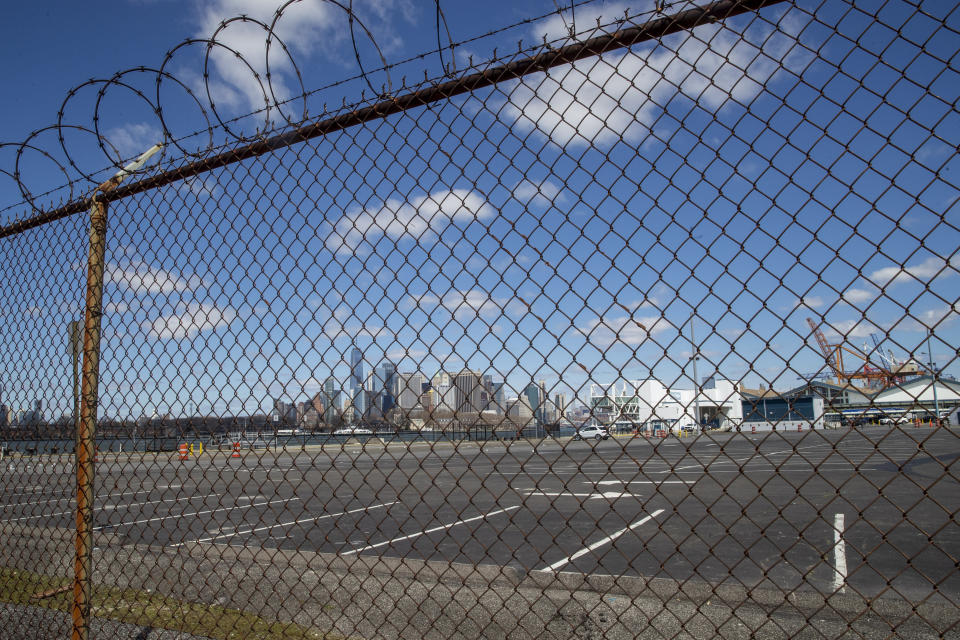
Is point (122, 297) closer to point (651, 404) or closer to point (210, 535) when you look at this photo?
point (651, 404)

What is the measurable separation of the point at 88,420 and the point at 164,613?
1.46 metres

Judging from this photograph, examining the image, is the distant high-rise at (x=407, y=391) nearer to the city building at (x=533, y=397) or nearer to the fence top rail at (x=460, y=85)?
the city building at (x=533, y=397)

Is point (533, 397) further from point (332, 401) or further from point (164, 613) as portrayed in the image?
point (164, 613)

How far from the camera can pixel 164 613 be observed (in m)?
3.96

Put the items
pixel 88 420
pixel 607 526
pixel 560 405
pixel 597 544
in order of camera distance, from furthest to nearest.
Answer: pixel 607 526 → pixel 597 544 → pixel 88 420 → pixel 560 405

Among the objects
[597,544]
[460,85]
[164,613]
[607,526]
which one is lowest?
[607,526]

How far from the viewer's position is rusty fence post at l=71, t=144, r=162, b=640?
10.6 ft

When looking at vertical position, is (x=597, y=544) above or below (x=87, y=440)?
below

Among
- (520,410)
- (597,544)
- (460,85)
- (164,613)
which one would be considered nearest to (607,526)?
(597,544)

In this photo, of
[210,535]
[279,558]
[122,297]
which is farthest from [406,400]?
[210,535]

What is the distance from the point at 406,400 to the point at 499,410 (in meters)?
0.42

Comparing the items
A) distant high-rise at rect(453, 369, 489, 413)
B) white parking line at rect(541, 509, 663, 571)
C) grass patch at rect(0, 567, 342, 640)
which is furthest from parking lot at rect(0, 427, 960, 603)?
grass patch at rect(0, 567, 342, 640)

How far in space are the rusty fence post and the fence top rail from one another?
198 millimetres

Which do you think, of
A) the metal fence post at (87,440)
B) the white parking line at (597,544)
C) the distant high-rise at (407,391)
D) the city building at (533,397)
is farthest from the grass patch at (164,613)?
the white parking line at (597,544)
